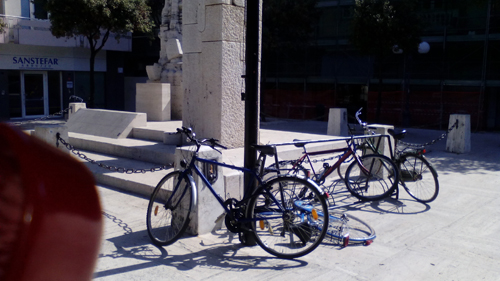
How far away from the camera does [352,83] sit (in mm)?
23844

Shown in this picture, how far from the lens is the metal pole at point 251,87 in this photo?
5031mm

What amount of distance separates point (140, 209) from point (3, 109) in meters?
19.1

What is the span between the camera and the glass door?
2355 cm

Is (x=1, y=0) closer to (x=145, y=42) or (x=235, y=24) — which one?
(x=145, y=42)

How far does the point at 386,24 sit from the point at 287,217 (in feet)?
47.8

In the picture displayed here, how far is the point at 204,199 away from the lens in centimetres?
531

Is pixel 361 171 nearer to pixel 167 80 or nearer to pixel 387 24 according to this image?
pixel 167 80

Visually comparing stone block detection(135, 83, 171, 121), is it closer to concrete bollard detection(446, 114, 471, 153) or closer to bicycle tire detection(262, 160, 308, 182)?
bicycle tire detection(262, 160, 308, 182)

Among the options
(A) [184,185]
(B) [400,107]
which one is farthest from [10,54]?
(A) [184,185]

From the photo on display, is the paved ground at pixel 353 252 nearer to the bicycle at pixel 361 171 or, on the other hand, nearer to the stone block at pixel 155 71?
the bicycle at pixel 361 171

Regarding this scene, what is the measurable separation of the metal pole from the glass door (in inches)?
840

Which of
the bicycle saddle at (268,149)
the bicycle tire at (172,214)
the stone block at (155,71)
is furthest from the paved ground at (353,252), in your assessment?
the stone block at (155,71)

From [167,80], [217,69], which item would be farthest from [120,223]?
[167,80]

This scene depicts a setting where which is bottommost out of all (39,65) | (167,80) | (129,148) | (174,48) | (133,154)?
(133,154)
